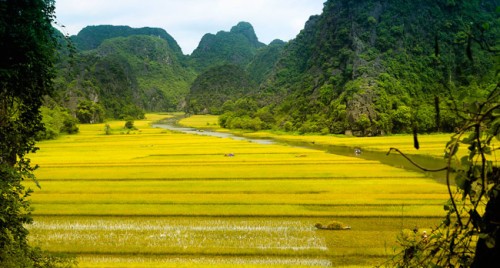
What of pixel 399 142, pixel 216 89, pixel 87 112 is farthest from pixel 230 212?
pixel 216 89

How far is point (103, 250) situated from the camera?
12.8 meters

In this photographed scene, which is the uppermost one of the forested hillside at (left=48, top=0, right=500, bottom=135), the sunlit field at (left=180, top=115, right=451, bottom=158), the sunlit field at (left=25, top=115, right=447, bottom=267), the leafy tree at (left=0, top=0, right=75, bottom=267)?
the forested hillside at (left=48, top=0, right=500, bottom=135)

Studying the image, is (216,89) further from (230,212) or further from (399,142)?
(230,212)

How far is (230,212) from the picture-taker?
55.5 ft

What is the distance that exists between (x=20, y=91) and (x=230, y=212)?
12202 millimetres

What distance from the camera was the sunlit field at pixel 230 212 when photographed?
12.3 metres

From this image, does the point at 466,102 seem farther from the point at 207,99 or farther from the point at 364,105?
the point at 207,99

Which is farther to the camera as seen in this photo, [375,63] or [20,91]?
[375,63]

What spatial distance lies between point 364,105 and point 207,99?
116 metres

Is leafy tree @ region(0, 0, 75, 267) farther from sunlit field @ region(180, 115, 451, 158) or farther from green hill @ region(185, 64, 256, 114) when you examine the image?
green hill @ region(185, 64, 256, 114)

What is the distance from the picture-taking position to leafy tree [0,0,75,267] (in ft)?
17.8

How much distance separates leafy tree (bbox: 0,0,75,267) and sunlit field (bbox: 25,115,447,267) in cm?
591

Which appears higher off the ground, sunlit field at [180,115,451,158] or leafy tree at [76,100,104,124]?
leafy tree at [76,100,104,124]

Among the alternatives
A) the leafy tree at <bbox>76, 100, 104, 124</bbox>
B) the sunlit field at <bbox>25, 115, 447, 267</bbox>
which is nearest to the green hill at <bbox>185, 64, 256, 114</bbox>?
the leafy tree at <bbox>76, 100, 104, 124</bbox>
